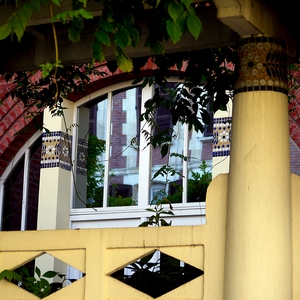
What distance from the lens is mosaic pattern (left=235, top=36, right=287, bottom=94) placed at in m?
4.71

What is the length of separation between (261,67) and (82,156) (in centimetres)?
588

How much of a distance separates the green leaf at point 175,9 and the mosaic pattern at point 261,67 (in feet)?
3.55

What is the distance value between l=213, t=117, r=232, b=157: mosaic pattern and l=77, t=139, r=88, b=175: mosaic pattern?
2.01 metres

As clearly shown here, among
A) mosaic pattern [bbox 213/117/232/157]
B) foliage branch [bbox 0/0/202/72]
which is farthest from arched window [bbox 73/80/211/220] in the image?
foliage branch [bbox 0/0/202/72]

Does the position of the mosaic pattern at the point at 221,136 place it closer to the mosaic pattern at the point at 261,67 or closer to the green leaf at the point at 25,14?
the mosaic pattern at the point at 261,67

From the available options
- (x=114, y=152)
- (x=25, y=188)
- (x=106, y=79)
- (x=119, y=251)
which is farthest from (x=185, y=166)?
(x=119, y=251)

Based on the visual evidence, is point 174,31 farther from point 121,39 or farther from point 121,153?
point 121,153

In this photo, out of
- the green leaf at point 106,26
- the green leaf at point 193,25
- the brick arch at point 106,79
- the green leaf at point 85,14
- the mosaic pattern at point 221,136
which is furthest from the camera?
the brick arch at point 106,79

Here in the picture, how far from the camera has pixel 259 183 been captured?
4.50 m

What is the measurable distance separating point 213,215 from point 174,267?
2.93ft

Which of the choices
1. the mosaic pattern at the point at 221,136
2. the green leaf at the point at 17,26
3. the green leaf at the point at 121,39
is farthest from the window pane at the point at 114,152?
the green leaf at the point at 17,26

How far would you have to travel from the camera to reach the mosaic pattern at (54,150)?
10.1 metres

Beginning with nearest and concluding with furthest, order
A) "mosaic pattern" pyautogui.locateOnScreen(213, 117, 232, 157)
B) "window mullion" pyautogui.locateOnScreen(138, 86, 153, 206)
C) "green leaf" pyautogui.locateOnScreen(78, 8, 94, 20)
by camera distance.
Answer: "green leaf" pyautogui.locateOnScreen(78, 8, 94, 20) < "mosaic pattern" pyautogui.locateOnScreen(213, 117, 232, 157) < "window mullion" pyautogui.locateOnScreen(138, 86, 153, 206)

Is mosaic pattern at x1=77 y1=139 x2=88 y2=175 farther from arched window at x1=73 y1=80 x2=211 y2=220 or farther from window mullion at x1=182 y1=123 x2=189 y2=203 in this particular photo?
window mullion at x1=182 y1=123 x2=189 y2=203
